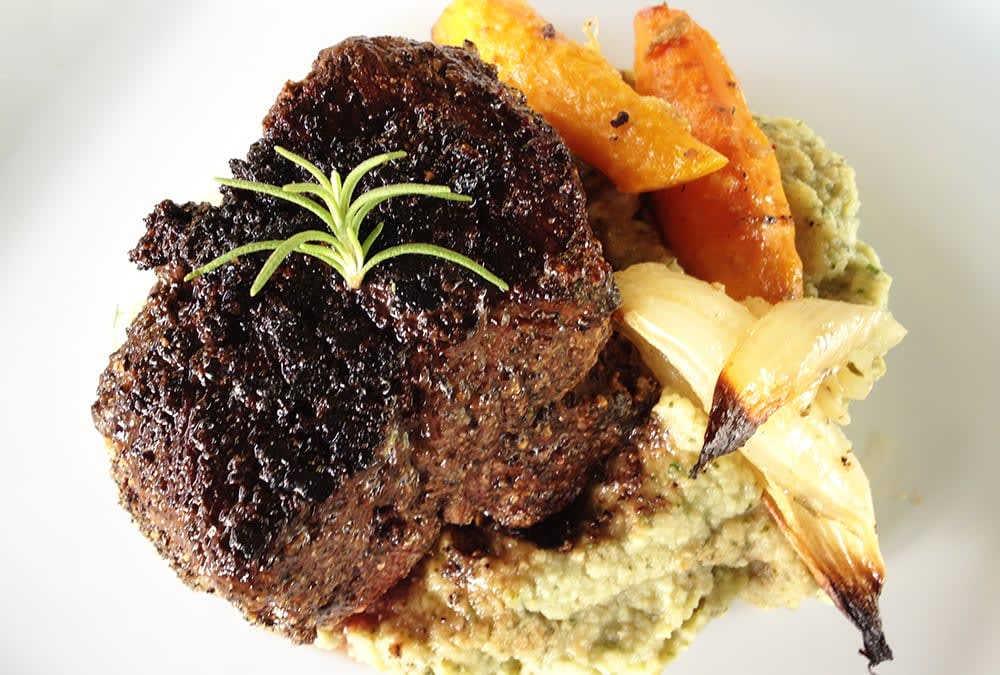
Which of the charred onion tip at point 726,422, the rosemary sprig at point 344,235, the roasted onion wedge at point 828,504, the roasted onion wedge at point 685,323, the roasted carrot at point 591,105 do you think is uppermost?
the roasted carrot at point 591,105

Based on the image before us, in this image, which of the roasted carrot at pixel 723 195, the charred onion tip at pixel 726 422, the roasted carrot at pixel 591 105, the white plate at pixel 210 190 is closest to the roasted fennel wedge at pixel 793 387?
the charred onion tip at pixel 726 422

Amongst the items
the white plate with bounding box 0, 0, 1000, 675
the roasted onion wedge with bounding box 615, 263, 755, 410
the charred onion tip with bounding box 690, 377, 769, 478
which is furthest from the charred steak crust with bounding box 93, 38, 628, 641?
the white plate with bounding box 0, 0, 1000, 675

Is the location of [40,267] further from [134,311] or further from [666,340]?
[666,340]

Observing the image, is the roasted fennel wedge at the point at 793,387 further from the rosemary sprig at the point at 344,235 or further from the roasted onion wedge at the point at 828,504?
the rosemary sprig at the point at 344,235

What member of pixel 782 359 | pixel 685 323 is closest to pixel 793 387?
pixel 782 359

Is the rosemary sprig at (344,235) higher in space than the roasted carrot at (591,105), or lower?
lower

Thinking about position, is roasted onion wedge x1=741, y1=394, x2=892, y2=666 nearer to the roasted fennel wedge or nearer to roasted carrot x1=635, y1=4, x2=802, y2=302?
the roasted fennel wedge

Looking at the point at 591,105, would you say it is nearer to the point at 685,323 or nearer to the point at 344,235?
the point at 685,323
